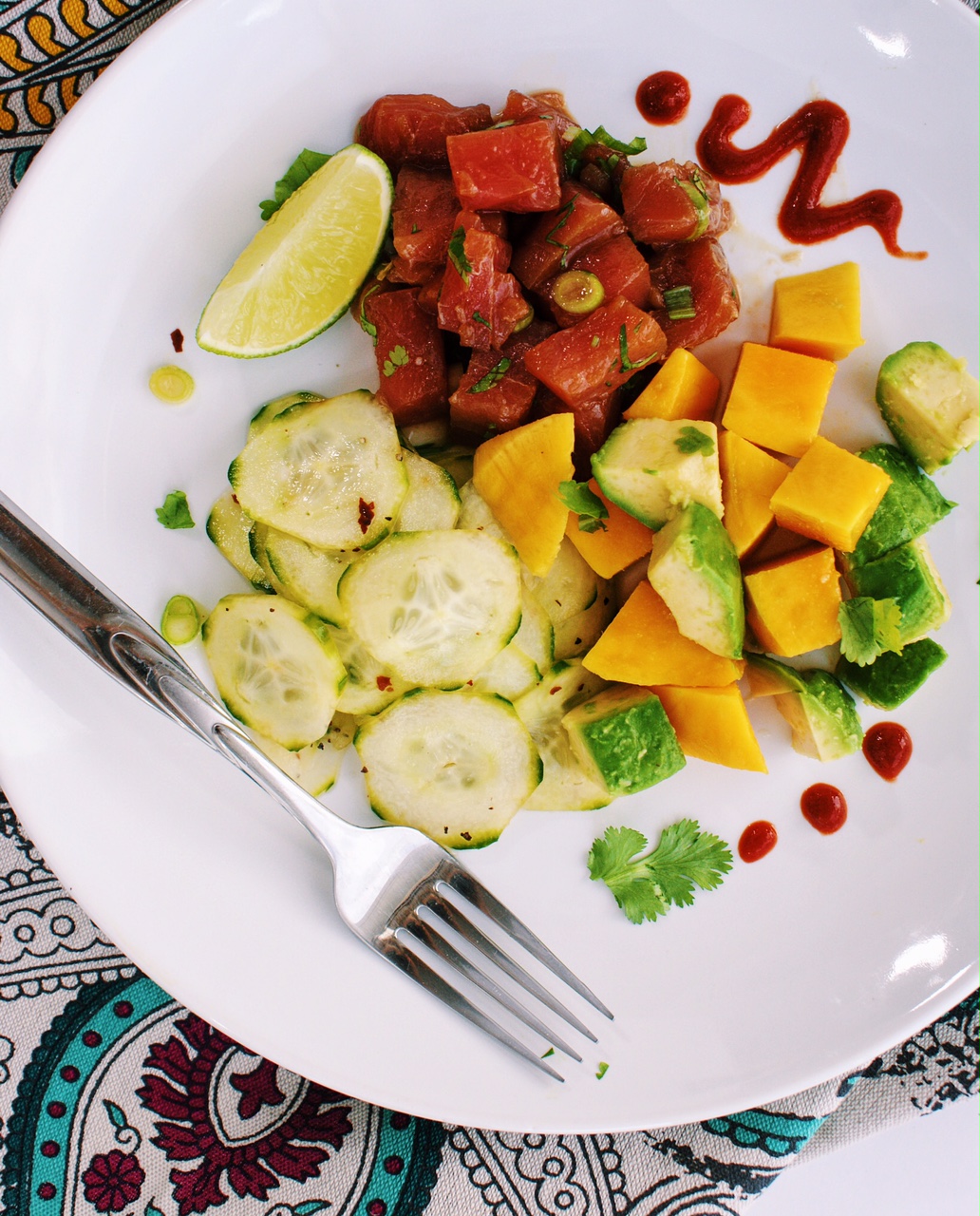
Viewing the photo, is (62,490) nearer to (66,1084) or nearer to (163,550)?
(163,550)

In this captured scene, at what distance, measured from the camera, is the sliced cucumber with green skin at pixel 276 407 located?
2443mm

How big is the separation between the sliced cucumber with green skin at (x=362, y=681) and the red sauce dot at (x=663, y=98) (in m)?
1.83

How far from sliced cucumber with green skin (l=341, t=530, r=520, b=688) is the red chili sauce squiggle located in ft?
4.55

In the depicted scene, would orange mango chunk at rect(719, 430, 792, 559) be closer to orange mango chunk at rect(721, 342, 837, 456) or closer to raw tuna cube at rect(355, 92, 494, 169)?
orange mango chunk at rect(721, 342, 837, 456)

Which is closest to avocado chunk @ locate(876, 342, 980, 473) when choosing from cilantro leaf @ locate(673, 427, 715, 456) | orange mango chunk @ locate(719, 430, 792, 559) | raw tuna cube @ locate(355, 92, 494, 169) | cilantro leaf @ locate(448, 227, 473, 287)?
orange mango chunk @ locate(719, 430, 792, 559)

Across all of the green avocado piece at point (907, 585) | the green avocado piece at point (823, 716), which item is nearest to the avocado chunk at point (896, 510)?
the green avocado piece at point (907, 585)

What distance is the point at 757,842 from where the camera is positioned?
273cm

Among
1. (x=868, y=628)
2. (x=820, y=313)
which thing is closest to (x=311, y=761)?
(x=868, y=628)

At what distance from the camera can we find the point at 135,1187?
2.74 meters

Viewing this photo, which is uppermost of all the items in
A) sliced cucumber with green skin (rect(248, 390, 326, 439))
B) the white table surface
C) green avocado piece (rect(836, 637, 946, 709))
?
sliced cucumber with green skin (rect(248, 390, 326, 439))

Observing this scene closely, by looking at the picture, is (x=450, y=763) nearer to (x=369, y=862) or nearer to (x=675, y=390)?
(x=369, y=862)

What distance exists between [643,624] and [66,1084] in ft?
7.92

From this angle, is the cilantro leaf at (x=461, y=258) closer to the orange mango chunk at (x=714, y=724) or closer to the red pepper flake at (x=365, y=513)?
the red pepper flake at (x=365, y=513)

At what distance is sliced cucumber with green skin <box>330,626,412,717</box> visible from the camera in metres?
2.48
